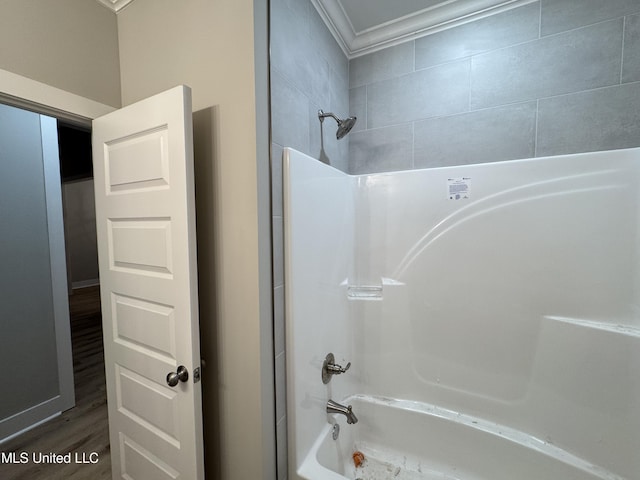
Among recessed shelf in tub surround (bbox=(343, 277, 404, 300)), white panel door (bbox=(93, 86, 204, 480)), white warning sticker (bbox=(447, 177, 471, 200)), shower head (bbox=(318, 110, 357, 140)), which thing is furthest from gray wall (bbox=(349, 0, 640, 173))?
white panel door (bbox=(93, 86, 204, 480))

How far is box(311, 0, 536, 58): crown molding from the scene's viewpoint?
134 centimetres

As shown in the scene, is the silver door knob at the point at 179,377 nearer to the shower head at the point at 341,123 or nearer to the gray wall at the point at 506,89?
the shower head at the point at 341,123

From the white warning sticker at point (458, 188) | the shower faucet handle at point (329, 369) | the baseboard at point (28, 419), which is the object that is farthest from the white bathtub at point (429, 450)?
the baseboard at point (28, 419)

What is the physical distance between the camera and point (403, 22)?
149cm

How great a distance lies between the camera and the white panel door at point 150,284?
37.0 inches

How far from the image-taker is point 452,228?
139 centimetres

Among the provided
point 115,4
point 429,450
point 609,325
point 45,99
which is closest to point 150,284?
point 45,99

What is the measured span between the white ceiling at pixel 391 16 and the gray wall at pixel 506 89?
→ 48 mm

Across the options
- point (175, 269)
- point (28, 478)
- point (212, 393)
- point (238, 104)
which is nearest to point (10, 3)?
point (238, 104)

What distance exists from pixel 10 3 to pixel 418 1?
175cm

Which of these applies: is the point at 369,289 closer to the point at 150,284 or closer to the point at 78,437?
the point at 150,284

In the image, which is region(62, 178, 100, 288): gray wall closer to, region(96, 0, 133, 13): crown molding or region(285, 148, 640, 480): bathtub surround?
region(96, 0, 133, 13): crown molding

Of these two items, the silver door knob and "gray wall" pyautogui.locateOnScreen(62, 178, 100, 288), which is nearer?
the silver door knob

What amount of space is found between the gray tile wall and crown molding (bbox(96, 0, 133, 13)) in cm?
85
